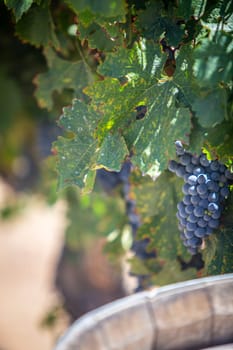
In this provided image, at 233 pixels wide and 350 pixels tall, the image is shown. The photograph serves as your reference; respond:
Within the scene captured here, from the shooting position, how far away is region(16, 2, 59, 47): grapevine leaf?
1518mm

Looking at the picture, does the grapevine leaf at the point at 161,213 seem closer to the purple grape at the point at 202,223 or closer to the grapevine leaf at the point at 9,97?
the purple grape at the point at 202,223

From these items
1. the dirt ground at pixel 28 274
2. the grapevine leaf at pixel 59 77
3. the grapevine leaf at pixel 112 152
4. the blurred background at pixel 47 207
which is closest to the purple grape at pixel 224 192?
the grapevine leaf at pixel 112 152

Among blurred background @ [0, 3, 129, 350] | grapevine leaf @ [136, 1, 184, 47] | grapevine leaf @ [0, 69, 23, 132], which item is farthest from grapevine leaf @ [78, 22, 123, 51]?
grapevine leaf @ [0, 69, 23, 132]

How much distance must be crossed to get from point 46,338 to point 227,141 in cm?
393

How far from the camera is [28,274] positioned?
578 cm

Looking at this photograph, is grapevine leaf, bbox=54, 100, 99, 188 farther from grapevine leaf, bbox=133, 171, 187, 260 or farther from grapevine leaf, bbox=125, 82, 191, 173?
grapevine leaf, bbox=133, 171, 187, 260

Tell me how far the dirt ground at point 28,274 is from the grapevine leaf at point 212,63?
3.08 meters

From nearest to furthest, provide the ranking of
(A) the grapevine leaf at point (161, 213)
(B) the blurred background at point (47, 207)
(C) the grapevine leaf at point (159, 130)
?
(C) the grapevine leaf at point (159, 130) < (A) the grapevine leaf at point (161, 213) < (B) the blurred background at point (47, 207)

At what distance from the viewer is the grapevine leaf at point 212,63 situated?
106cm

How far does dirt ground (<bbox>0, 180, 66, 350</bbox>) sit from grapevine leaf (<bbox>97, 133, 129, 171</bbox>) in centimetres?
286

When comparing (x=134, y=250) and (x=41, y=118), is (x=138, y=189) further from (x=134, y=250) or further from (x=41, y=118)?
(x=41, y=118)

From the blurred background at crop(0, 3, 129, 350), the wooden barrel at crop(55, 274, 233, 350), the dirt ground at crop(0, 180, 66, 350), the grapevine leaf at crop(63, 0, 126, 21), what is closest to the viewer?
the wooden barrel at crop(55, 274, 233, 350)

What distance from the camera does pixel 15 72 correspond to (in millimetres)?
3000

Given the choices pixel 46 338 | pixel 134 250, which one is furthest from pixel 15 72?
pixel 46 338
